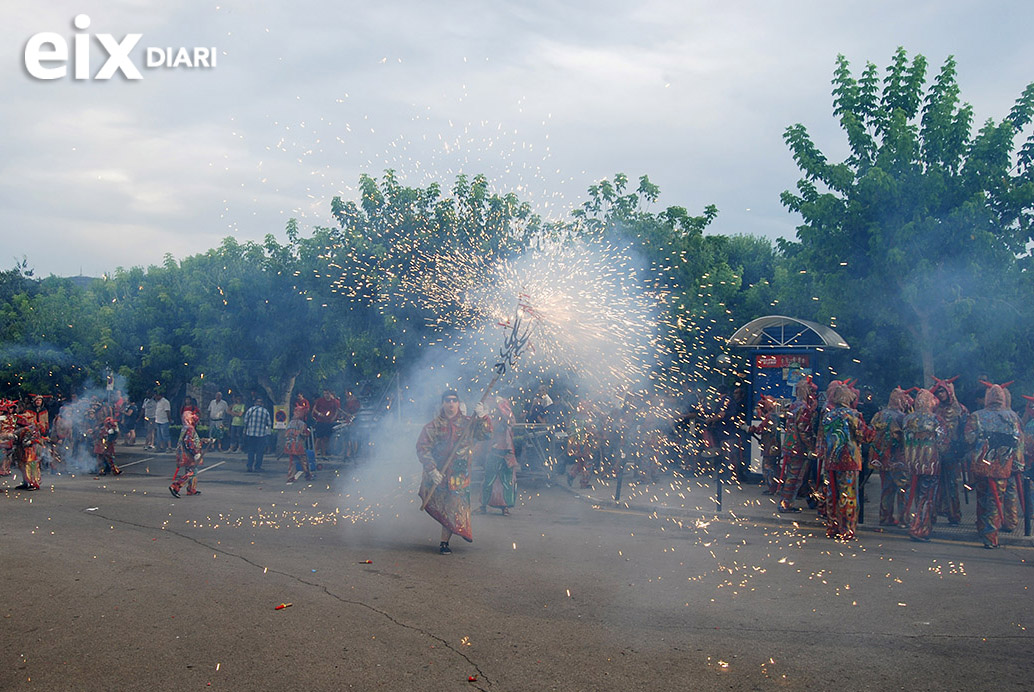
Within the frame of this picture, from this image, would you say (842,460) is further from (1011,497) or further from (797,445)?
(797,445)

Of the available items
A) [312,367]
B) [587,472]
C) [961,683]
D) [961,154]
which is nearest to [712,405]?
[587,472]

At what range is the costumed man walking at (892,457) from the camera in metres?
11.6

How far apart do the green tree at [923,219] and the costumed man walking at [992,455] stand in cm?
605

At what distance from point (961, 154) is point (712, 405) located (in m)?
7.03

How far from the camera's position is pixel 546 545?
993 cm

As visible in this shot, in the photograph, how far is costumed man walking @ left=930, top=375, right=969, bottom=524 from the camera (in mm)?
11523

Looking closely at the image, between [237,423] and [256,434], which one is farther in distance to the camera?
[237,423]

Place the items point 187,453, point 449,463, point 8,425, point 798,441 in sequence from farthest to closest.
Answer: point 8,425 < point 187,453 < point 798,441 < point 449,463

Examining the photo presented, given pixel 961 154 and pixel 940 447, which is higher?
pixel 961 154

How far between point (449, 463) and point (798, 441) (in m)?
6.15

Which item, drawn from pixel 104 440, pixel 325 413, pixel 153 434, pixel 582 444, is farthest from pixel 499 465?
pixel 153 434

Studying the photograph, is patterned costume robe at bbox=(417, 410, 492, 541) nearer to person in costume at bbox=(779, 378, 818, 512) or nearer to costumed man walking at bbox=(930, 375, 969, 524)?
person in costume at bbox=(779, 378, 818, 512)

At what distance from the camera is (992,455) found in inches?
418

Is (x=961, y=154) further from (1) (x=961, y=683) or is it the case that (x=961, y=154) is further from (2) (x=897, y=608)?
(1) (x=961, y=683)
